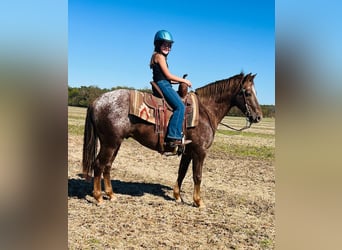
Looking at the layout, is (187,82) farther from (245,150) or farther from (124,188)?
(245,150)

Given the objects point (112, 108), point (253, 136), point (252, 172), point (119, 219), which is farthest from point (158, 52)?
point (253, 136)

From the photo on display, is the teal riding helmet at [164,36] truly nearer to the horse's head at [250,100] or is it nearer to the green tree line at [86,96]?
the green tree line at [86,96]

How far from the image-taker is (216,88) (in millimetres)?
3770

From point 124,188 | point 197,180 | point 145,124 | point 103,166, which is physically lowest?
point 124,188

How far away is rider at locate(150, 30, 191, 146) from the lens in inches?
117

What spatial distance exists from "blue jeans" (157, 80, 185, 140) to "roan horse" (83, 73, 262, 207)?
0.65 ft

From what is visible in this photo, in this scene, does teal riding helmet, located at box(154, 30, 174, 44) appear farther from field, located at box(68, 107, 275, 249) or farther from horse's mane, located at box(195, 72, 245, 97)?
field, located at box(68, 107, 275, 249)

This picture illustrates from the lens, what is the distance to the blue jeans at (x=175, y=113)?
11.1ft

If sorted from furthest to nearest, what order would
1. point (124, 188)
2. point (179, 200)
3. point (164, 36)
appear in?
1. point (124, 188)
2. point (179, 200)
3. point (164, 36)

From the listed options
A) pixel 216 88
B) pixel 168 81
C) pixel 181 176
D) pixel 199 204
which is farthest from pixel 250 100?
pixel 199 204

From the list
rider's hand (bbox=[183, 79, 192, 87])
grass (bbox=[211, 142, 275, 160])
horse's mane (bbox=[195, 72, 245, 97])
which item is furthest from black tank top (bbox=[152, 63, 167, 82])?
grass (bbox=[211, 142, 275, 160])

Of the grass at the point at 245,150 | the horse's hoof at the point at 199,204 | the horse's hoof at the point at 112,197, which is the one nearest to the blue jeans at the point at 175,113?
the horse's hoof at the point at 199,204

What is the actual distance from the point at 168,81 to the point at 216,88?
2.35 feet
